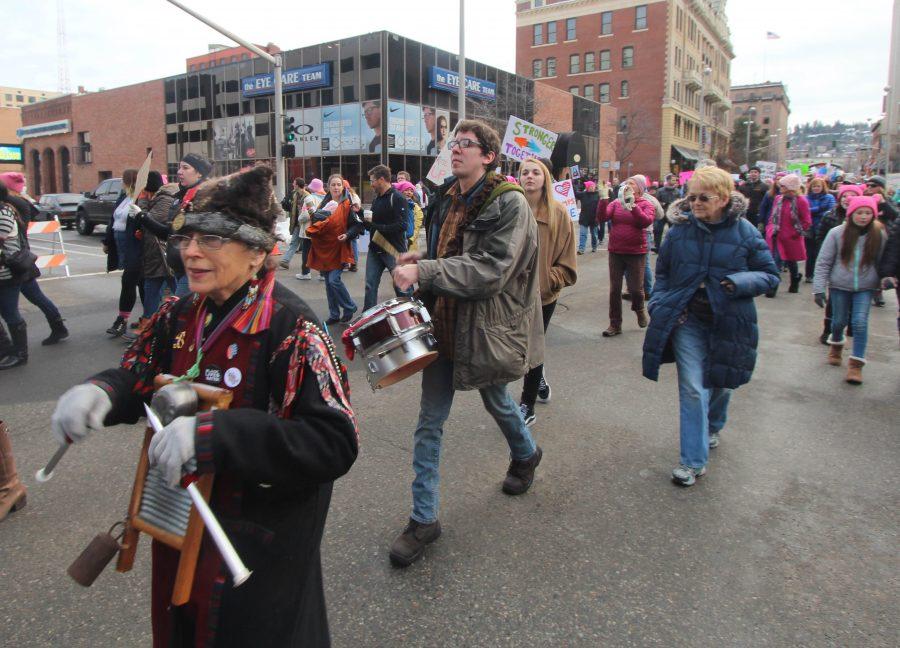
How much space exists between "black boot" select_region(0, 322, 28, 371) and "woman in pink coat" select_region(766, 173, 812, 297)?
1082 centimetres

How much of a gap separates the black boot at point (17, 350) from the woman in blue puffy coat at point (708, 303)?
601cm

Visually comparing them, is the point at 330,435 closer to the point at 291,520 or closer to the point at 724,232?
the point at 291,520

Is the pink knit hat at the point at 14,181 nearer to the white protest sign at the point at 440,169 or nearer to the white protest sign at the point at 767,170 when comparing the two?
the white protest sign at the point at 440,169

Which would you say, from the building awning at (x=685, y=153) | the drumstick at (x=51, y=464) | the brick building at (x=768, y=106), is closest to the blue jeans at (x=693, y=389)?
the drumstick at (x=51, y=464)

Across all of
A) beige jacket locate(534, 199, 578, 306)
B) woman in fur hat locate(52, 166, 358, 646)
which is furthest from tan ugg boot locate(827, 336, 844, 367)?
woman in fur hat locate(52, 166, 358, 646)

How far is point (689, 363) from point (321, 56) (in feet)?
115

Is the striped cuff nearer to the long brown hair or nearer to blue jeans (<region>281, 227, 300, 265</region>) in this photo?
the long brown hair

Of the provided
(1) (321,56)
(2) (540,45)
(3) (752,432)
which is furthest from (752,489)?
(2) (540,45)

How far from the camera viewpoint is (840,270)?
6230mm

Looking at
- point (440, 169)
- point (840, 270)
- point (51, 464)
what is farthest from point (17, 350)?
point (840, 270)

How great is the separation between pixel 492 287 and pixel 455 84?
3526 cm

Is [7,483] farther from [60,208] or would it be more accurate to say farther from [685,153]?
[685,153]

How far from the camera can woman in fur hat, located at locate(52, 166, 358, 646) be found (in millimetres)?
1478

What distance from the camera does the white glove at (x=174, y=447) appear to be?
1338 millimetres
